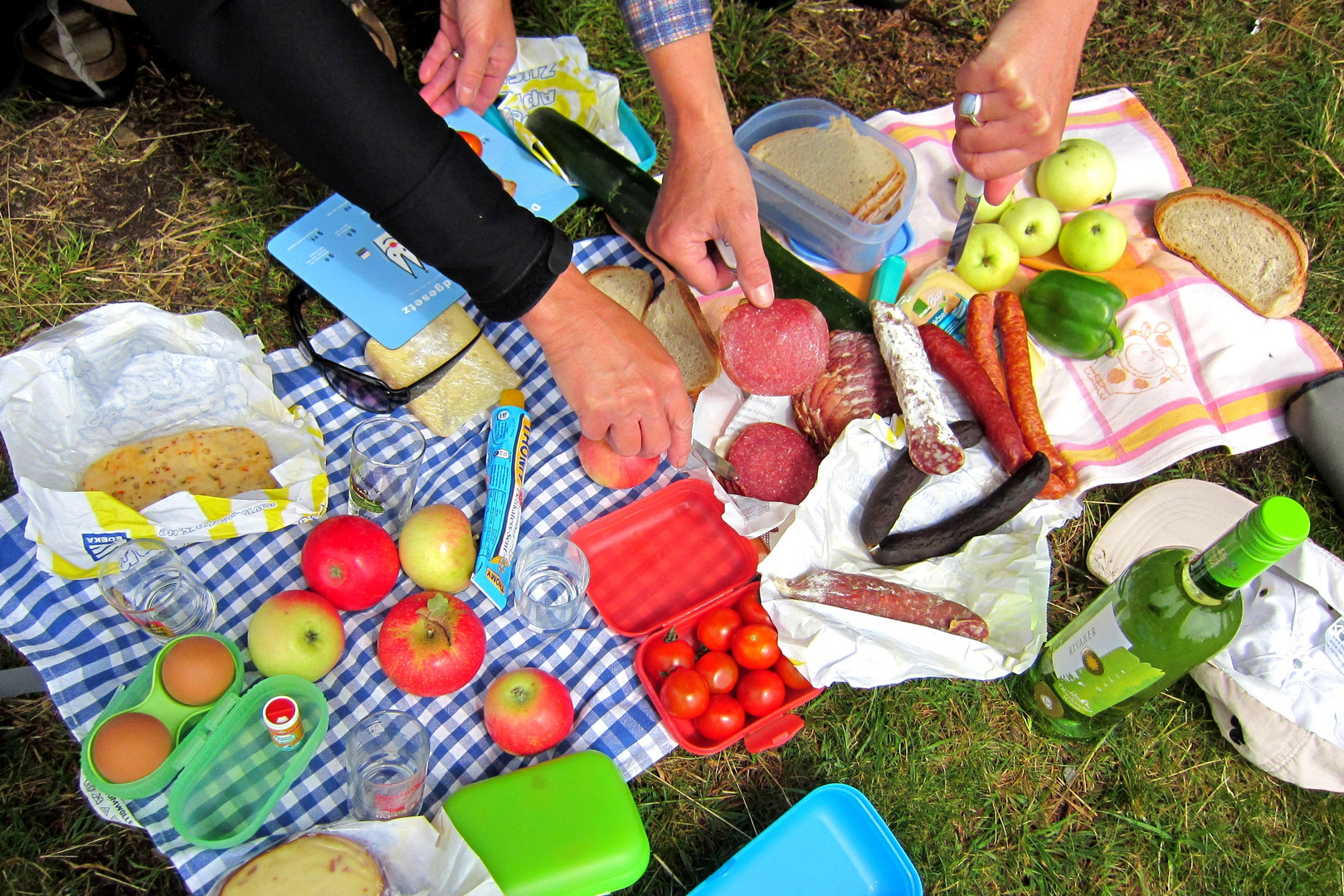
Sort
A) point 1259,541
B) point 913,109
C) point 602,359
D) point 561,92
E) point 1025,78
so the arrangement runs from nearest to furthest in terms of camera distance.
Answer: point 1259,541 < point 602,359 < point 1025,78 < point 561,92 < point 913,109

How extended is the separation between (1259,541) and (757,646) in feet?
3.31

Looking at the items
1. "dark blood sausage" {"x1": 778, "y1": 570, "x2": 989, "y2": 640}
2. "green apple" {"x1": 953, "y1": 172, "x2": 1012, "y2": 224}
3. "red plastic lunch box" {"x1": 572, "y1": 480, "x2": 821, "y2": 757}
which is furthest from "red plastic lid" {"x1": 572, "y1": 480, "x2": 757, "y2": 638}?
"green apple" {"x1": 953, "y1": 172, "x2": 1012, "y2": 224}

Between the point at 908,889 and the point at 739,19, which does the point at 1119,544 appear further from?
the point at 739,19

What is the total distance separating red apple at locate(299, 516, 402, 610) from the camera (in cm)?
180

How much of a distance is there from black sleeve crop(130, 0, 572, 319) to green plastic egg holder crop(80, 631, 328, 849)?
96 cm

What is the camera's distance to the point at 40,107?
2434 millimetres

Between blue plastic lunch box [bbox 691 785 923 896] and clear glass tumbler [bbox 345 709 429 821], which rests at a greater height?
clear glass tumbler [bbox 345 709 429 821]

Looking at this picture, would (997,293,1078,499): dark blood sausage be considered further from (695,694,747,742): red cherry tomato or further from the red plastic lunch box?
(695,694,747,742): red cherry tomato

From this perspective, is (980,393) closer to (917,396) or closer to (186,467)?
(917,396)

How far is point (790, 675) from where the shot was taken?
1938 mm

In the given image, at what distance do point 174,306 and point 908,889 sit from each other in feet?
7.89

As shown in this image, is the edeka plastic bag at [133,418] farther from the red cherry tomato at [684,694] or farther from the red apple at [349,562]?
the red cherry tomato at [684,694]

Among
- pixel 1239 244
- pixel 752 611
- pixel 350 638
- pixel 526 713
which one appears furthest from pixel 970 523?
pixel 350 638

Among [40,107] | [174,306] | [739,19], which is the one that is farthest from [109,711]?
[739,19]
